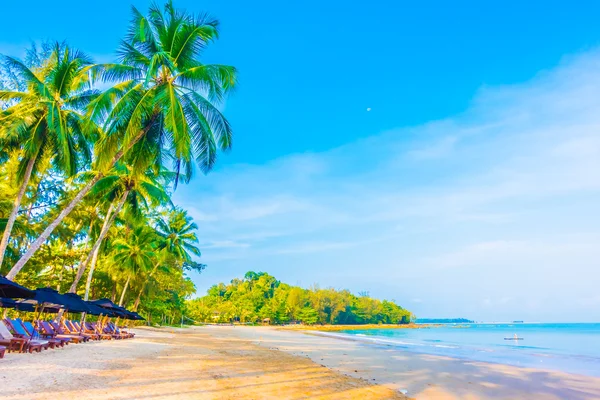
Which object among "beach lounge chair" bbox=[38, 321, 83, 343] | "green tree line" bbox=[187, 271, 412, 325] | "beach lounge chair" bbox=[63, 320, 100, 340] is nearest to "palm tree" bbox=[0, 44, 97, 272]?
"beach lounge chair" bbox=[38, 321, 83, 343]

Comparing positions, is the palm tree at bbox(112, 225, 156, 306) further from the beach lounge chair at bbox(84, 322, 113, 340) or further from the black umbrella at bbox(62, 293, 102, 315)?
the black umbrella at bbox(62, 293, 102, 315)

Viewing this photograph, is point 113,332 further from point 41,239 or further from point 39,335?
point 41,239

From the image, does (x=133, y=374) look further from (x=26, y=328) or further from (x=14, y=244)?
(x=14, y=244)

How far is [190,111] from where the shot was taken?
1196cm

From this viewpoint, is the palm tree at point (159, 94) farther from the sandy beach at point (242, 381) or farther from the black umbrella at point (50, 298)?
the sandy beach at point (242, 381)

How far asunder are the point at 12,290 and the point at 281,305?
75.8m

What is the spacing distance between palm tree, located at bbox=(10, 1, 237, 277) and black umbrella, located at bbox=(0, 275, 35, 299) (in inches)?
95.9

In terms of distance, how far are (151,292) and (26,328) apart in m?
23.9

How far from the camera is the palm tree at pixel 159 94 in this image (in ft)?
37.2

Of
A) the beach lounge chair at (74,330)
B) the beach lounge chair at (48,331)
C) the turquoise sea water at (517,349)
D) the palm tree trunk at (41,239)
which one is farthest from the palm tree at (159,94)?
the turquoise sea water at (517,349)

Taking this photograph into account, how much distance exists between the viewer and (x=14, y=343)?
10.0 meters

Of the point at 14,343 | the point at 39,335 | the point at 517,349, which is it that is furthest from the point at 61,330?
the point at 517,349

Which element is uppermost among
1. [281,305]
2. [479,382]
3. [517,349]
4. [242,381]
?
[281,305]

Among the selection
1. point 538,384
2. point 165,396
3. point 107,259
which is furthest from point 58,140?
point 107,259
